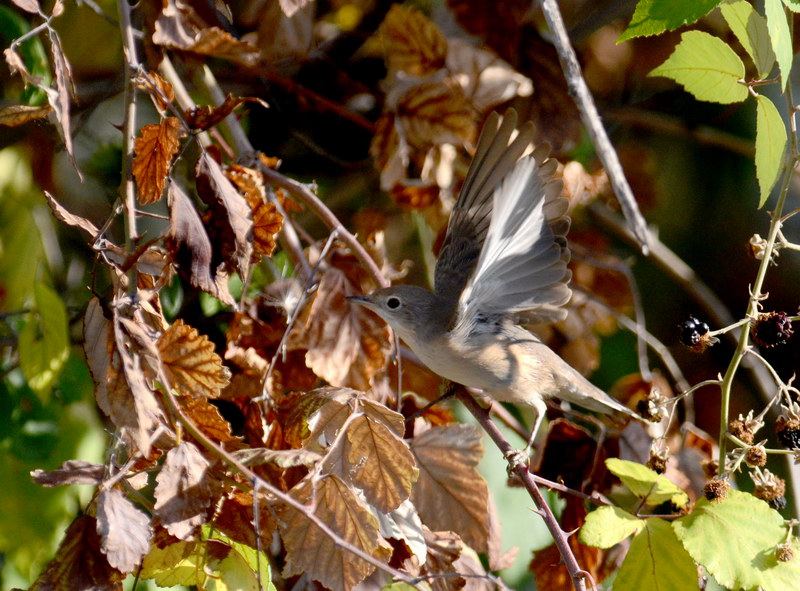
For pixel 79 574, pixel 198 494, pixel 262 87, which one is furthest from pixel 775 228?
pixel 262 87

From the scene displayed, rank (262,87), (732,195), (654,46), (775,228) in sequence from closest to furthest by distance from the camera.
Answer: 1. (775,228)
2. (262,87)
3. (654,46)
4. (732,195)

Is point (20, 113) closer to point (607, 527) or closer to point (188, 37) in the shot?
point (188, 37)

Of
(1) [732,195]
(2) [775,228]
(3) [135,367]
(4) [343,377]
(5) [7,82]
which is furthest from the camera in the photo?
(1) [732,195]

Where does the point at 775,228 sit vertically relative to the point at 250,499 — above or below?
above

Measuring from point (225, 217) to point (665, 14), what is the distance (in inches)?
23.2

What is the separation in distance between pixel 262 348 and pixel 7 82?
76 cm

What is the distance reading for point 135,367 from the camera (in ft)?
2.98

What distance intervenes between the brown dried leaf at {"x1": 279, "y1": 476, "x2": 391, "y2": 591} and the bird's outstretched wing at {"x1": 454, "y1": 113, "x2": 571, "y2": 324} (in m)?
0.39

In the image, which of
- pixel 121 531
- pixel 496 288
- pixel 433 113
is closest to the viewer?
pixel 121 531

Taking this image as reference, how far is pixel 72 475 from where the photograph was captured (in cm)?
91

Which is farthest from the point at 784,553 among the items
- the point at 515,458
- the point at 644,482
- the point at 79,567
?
the point at 79,567

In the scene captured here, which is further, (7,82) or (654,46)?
(654,46)

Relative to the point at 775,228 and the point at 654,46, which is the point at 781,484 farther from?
the point at 654,46

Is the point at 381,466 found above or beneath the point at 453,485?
above
